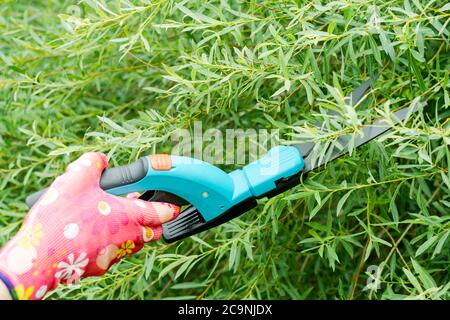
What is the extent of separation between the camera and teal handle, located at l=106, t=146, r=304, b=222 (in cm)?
135

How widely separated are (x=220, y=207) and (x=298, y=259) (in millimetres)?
700

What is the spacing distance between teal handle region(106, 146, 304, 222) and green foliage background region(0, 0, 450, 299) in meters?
0.08

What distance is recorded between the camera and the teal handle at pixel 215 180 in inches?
53.2

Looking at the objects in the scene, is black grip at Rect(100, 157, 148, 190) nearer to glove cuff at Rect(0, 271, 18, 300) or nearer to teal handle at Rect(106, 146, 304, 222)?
teal handle at Rect(106, 146, 304, 222)

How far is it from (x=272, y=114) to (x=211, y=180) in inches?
20.4

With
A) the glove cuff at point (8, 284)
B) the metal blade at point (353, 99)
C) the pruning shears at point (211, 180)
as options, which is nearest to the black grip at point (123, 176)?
the pruning shears at point (211, 180)

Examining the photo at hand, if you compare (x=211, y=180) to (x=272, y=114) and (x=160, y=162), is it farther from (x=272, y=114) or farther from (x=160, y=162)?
(x=272, y=114)

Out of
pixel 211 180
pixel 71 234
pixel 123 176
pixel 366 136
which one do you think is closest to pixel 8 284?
pixel 71 234

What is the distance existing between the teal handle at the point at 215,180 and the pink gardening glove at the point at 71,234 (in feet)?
0.16

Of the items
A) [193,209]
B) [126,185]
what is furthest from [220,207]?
[126,185]

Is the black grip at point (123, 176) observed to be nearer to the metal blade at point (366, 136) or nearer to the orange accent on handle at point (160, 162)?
the orange accent on handle at point (160, 162)
